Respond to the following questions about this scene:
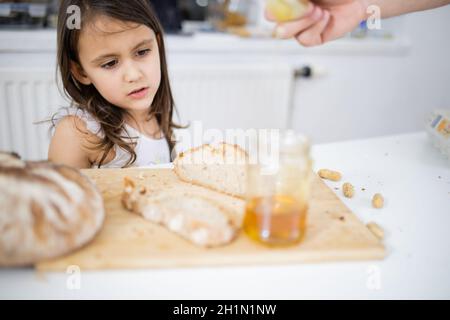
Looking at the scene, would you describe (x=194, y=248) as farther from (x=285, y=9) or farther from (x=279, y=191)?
(x=285, y=9)

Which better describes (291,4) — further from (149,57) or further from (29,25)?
(29,25)

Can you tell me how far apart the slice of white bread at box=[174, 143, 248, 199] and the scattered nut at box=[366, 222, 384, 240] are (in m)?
0.26

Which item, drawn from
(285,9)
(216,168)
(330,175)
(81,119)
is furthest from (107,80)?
(330,175)

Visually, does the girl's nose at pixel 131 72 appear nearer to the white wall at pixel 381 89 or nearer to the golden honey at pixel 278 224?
the golden honey at pixel 278 224

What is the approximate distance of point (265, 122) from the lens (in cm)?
236

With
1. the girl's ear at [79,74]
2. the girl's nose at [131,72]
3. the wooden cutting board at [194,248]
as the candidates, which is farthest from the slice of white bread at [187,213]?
the girl's ear at [79,74]

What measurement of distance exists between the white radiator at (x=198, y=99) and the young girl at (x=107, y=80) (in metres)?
0.50

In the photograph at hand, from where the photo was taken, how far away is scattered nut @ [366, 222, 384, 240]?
786 millimetres

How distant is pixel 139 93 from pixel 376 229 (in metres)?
0.75

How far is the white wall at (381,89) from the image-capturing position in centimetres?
248

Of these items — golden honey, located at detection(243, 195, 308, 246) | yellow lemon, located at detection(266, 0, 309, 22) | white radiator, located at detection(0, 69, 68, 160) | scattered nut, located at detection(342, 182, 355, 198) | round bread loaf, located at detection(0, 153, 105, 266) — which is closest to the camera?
round bread loaf, located at detection(0, 153, 105, 266)

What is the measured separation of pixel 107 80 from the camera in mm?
1162

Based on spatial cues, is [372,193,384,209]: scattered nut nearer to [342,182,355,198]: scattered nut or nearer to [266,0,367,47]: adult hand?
[342,182,355,198]: scattered nut

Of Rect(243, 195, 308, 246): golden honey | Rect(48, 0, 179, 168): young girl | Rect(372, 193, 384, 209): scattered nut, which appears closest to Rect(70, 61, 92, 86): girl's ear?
Rect(48, 0, 179, 168): young girl
